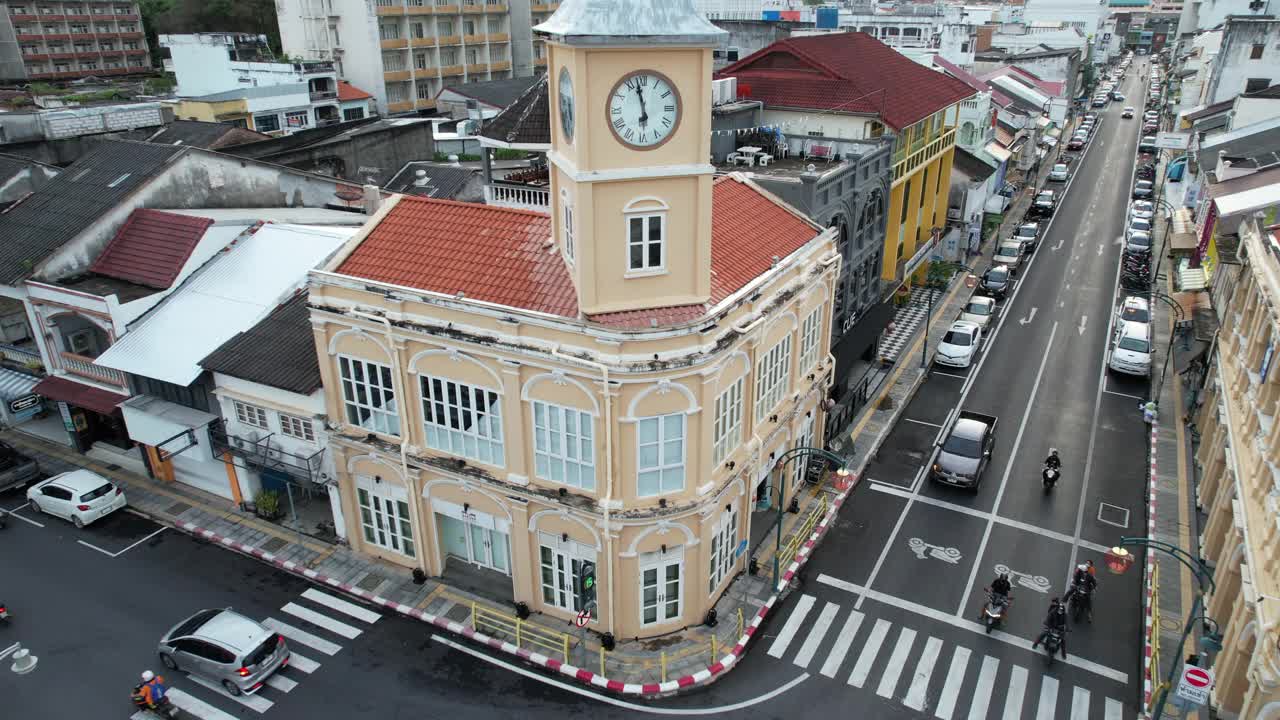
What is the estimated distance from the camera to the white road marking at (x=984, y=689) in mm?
22438

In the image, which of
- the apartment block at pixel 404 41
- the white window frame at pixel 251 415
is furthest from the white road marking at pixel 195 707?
the apartment block at pixel 404 41

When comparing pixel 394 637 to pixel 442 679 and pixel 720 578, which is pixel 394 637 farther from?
pixel 720 578

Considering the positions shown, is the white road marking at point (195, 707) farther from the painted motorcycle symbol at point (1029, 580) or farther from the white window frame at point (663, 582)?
the painted motorcycle symbol at point (1029, 580)

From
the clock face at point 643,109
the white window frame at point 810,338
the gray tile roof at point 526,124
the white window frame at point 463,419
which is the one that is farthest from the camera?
the gray tile roof at point 526,124

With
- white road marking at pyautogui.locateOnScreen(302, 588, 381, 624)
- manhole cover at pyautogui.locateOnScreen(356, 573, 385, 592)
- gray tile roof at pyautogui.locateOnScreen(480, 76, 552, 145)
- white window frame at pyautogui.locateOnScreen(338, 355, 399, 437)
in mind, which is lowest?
white road marking at pyautogui.locateOnScreen(302, 588, 381, 624)

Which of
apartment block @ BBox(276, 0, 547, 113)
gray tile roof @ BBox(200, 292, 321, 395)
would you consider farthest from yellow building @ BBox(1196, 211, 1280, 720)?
apartment block @ BBox(276, 0, 547, 113)

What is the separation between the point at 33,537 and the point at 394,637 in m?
15.4

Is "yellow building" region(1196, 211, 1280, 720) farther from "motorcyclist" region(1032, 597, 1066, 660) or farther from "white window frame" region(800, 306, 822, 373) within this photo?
"white window frame" region(800, 306, 822, 373)

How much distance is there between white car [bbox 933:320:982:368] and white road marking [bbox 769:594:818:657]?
70.5 ft

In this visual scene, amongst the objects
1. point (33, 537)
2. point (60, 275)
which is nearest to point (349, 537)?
point (33, 537)

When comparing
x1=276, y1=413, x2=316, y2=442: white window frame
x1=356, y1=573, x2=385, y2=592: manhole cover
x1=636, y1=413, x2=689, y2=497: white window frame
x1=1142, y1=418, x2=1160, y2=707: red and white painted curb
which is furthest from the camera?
x1=276, y1=413, x2=316, y2=442: white window frame

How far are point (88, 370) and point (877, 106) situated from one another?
39486 millimetres

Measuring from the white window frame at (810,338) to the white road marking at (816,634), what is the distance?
8654 mm

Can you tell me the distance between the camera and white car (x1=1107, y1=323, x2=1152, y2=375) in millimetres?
41938
